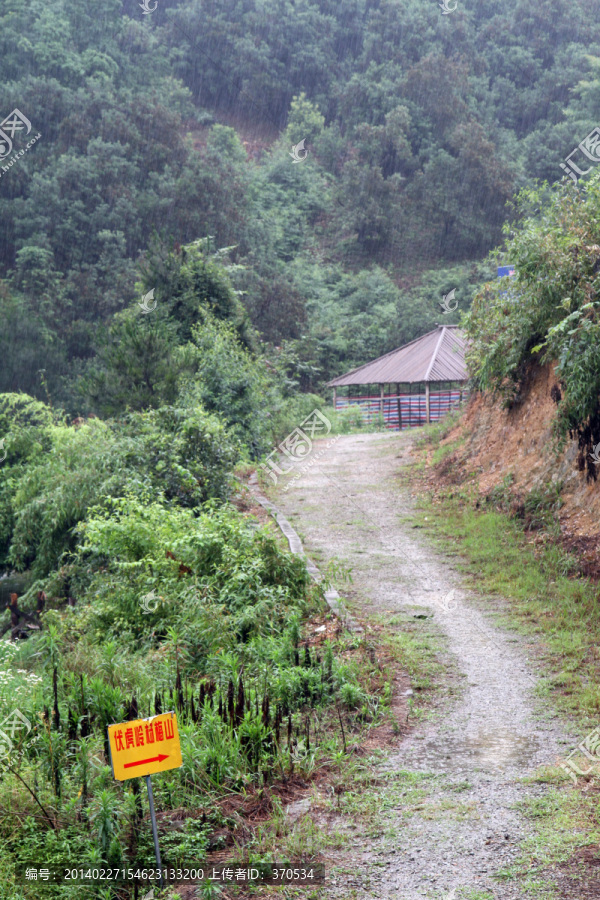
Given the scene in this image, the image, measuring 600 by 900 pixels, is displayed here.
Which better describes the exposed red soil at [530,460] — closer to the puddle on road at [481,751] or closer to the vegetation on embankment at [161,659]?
the vegetation on embankment at [161,659]

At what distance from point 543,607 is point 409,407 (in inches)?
879

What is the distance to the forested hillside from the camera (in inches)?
1460

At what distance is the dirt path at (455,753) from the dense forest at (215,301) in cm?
63

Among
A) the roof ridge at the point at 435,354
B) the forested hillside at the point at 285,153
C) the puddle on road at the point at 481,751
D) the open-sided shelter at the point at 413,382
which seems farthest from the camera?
the forested hillside at the point at 285,153

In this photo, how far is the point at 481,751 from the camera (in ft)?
15.6

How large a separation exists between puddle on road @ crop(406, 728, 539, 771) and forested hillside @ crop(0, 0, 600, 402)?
2148cm

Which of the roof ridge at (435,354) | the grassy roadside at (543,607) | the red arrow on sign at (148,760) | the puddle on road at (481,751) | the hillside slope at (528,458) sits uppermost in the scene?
the roof ridge at (435,354)

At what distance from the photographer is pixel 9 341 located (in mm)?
31672

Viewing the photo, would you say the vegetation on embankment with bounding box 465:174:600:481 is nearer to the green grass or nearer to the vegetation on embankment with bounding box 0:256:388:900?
the green grass

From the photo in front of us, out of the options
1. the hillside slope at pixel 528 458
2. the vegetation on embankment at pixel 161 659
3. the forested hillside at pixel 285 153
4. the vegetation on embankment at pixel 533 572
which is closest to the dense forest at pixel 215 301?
the vegetation on embankment at pixel 161 659

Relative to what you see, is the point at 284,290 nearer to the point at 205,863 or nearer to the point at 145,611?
the point at 145,611

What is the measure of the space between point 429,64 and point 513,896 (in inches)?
2223

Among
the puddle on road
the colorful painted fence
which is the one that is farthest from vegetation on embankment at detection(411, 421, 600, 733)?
the colorful painted fence

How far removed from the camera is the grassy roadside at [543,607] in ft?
12.1
